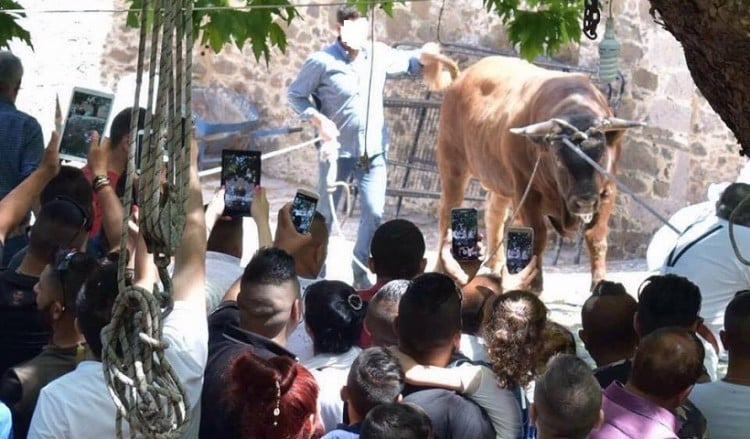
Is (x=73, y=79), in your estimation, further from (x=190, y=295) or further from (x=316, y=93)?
(x=190, y=295)

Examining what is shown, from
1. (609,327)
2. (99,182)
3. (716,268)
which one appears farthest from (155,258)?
(716,268)

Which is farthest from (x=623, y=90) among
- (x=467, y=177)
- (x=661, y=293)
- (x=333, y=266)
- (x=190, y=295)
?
(x=190, y=295)

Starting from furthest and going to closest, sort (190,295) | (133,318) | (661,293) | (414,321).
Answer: (661,293) < (414,321) < (190,295) < (133,318)

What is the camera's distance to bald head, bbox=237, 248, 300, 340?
4.21 meters

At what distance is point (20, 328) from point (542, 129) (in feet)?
17.5

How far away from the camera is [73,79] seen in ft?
46.2

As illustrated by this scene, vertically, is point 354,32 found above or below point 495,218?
above

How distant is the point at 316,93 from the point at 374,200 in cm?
101

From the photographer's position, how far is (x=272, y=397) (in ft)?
11.8

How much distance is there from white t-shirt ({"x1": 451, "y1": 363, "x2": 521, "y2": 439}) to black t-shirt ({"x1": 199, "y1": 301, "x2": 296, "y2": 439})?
562 mm

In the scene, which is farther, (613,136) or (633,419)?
(613,136)

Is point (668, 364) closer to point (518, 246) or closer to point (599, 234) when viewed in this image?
point (518, 246)

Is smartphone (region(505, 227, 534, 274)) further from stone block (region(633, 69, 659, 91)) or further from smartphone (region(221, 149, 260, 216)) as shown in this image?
stone block (region(633, 69, 659, 91))

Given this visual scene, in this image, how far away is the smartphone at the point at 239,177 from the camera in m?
5.09
